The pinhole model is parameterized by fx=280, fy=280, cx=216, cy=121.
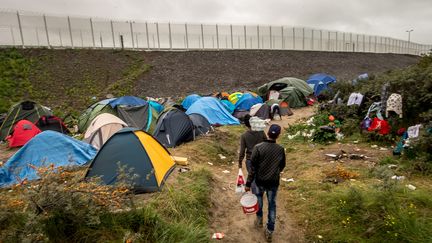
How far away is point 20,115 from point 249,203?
494 inches

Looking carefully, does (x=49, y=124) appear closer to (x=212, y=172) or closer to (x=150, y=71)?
(x=212, y=172)

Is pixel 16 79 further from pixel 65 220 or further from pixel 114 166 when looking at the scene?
pixel 65 220

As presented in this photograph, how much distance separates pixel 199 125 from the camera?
1095cm

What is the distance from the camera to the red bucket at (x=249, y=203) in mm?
4527

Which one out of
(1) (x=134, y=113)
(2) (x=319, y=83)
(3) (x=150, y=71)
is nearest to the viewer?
(1) (x=134, y=113)

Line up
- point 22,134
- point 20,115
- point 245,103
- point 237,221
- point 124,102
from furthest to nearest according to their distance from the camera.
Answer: point 245,103, point 124,102, point 20,115, point 22,134, point 237,221

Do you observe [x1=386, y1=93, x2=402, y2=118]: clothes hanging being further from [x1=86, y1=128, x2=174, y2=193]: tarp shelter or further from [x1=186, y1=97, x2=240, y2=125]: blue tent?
[x1=86, y1=128, x2=174, y2=193]: tarp shelter

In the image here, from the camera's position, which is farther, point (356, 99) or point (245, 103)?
point (245, 103)

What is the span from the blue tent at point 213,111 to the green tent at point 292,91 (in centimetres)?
582

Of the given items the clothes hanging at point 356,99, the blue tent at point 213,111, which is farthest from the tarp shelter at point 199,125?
the clothes hanging at point 356,99

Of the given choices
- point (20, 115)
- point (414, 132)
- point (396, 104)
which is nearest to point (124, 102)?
point (20, 115)

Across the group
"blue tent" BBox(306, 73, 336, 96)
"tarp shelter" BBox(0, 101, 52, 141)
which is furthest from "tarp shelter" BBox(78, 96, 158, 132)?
"blue tent" BBox(306, 73, 336, 96)

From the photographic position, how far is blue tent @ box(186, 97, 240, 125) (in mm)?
12850

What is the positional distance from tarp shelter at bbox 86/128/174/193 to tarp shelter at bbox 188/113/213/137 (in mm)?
4485
